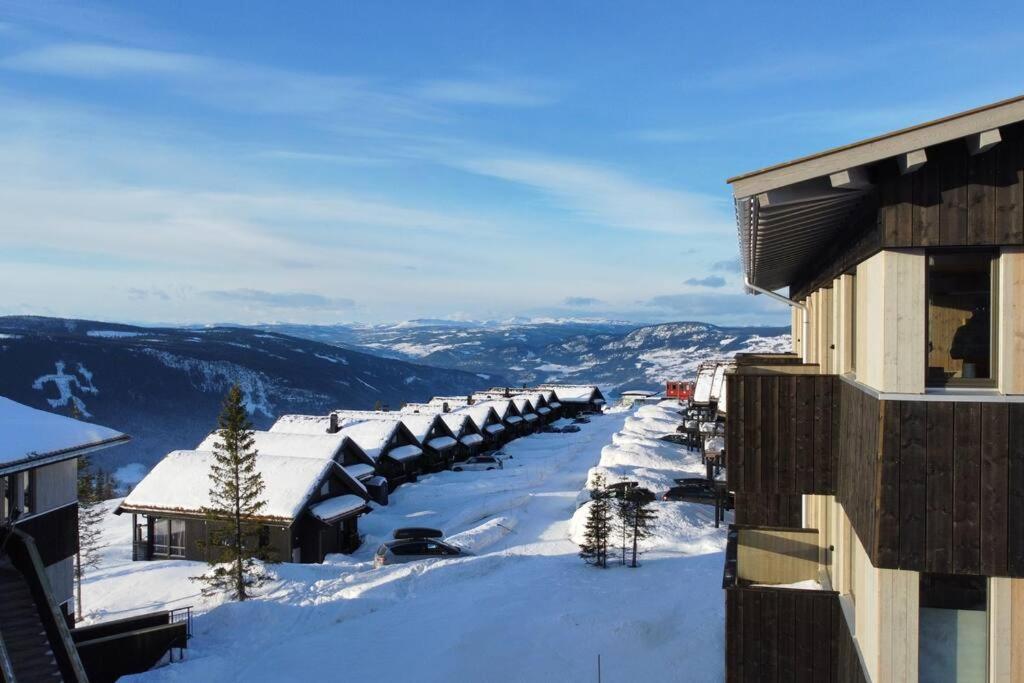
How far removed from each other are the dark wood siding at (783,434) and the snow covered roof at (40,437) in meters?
14.8

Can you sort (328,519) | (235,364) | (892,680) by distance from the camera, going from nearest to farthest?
(892,680) → (328,519) → (235,364)

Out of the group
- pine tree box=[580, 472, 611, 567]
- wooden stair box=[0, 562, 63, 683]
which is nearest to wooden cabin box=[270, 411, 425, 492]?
pine tree box=[580, 472, 611, 567]

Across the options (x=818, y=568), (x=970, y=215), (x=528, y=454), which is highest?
(x=970, y=215)

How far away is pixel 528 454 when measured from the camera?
2347 inches

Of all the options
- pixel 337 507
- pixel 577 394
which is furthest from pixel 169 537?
pixel 577 394

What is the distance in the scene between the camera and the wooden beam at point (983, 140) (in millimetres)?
4996

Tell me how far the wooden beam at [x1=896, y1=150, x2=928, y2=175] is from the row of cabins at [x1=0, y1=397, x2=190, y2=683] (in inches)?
612

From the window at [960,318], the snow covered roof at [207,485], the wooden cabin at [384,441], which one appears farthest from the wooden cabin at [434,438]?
the window at [960,318]

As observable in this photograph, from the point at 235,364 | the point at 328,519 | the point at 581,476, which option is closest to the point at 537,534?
the point at 328,519

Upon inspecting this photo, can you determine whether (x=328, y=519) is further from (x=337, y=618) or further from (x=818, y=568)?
(x=818, y=568)

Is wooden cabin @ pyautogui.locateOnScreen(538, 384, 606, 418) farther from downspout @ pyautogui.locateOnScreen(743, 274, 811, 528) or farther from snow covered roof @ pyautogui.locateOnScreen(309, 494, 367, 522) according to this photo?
downspout @ pyautogui.locateOnScreen(743, 274, 811, 528)

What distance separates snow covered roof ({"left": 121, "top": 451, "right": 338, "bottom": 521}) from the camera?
29.9 meters

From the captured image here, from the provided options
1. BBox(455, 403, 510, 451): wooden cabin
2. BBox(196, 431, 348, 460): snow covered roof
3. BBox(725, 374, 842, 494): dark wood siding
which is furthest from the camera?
BBox(455, 403, 510, 451): wooden cabin

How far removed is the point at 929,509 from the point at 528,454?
55.0m
